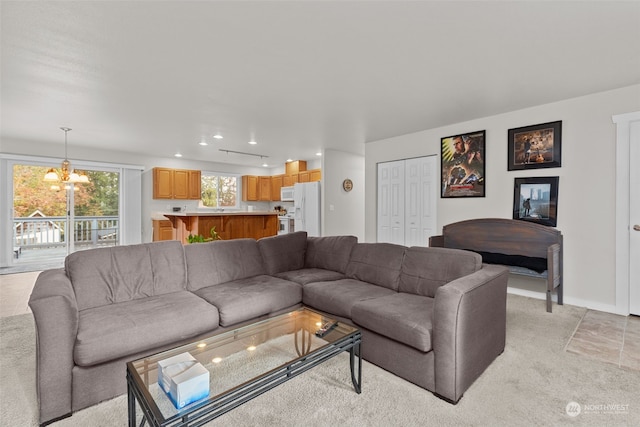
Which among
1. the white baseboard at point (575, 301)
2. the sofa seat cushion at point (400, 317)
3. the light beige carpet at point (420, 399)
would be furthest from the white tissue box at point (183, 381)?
the white baseboard at point (575, 301)

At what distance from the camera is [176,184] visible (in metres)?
7.32

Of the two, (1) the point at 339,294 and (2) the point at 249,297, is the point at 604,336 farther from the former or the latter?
(2) the point at 249,297

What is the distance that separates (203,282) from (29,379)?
4.01 ft

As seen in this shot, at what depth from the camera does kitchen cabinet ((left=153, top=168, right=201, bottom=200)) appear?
7066 mm

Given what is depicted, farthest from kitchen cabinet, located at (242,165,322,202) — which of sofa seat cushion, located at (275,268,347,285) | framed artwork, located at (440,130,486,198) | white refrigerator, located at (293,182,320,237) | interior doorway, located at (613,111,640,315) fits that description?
interior doorway, located at (613,111,640,315)

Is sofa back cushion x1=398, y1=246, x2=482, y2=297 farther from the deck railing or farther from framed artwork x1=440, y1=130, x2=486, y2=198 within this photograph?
the deck railing

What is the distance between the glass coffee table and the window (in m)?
6.81

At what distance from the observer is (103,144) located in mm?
5906

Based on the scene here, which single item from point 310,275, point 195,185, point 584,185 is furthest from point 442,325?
point 195,185

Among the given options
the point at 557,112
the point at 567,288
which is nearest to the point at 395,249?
the point at 567,288

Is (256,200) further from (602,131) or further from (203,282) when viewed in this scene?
(602,131)

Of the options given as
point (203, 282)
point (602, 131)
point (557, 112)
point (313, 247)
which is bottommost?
point (203, 282)

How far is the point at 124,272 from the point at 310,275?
1.59 meters

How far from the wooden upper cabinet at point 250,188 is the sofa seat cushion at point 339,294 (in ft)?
20.8
